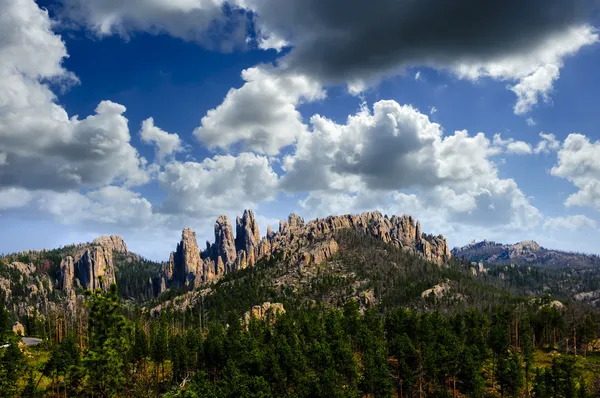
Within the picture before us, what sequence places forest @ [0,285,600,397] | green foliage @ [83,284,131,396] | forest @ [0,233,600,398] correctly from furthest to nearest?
forest @ [0,233,600,398], forest @ [0,285,600,397], green foliage @ [83,284,131,396]

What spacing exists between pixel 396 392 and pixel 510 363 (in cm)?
2607

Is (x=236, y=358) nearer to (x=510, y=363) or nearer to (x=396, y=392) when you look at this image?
(x=396, y=392)

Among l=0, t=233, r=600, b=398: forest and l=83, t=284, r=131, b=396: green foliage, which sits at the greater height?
l=83, t=284, r=131, b=396: green foliage

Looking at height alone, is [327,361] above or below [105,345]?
below

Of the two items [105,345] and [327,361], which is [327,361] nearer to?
[327,361]

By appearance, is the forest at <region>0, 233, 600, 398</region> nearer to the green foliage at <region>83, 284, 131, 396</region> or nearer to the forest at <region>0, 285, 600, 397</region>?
the green foliage at <region>83, 284, 131, 396</region>

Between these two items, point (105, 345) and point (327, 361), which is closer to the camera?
point (105, 345)

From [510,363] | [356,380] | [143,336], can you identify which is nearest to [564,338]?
[510,363]

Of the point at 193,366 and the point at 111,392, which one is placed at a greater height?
the point at 111,392

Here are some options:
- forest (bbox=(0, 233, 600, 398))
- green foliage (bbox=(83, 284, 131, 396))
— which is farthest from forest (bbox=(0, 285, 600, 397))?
forest (bbox=(0, 233, 600, 398))

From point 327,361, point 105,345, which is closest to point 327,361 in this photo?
point 327,361

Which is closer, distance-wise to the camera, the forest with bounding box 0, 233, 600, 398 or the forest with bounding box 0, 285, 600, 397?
the forest with bounding box 0, 285, 600, 397

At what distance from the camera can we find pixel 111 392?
3019 cm

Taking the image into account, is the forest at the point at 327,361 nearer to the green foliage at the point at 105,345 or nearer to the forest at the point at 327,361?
the green foliage at the point at 105,345
